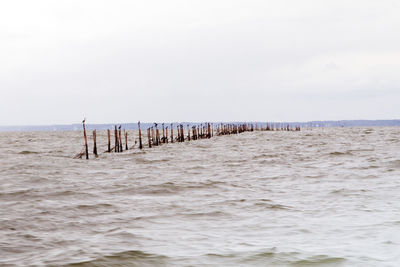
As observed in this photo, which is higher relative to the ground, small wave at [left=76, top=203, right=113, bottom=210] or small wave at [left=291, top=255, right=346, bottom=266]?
small wave at [left=76, top=203, right=113, bottom=210]

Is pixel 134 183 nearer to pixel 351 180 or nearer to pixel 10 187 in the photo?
pixel 10 187

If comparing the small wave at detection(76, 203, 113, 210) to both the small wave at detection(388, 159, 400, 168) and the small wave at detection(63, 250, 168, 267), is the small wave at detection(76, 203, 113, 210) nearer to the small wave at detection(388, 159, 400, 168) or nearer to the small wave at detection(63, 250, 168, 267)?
the small wave at detection(63, 250, 168, 267)

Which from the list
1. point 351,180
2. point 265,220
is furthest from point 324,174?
point 265,220

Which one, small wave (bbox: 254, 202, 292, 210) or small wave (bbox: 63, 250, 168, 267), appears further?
small wave (bbox: 254, 202, 292, 210)

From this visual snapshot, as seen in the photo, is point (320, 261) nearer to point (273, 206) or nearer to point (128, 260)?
point (128, 260)

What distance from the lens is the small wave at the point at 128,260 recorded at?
22.7 ft

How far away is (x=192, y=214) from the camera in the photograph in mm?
10602

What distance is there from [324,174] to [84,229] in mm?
11862

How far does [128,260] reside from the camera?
281 inches

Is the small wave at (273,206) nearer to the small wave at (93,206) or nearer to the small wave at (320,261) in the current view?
the small wave at (320,261)

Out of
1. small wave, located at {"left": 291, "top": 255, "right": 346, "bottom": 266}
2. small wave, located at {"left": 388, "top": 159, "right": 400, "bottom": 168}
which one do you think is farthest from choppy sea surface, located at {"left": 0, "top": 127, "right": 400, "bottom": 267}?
small wave, located at {"left": 388, "top": 159, "right": 400, "bottom": 168}

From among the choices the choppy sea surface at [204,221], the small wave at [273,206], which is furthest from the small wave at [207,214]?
the small wave at [273,206]

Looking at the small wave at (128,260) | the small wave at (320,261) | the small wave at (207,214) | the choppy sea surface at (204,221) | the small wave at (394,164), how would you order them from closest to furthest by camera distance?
the small wave at (320,261) < the small wave at (128,260) < the choppy sea surface at (204,221) < the small wave at (207,214) < the small wave at (394,164)

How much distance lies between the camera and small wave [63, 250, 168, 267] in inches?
273
